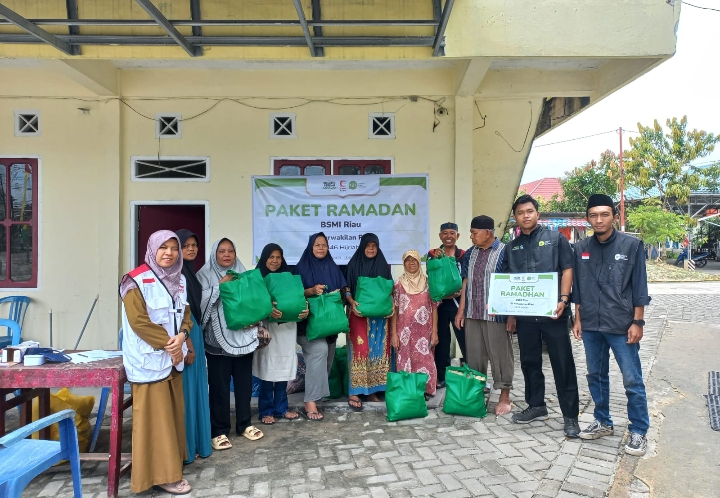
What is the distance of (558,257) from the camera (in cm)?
377

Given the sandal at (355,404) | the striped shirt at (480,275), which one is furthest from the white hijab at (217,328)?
the striped shirt at (480,275)

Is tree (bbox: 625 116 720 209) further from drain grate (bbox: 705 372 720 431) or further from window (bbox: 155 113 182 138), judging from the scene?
window (bbox: 155 113 182 138)

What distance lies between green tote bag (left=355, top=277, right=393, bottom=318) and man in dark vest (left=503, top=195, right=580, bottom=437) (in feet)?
3.52

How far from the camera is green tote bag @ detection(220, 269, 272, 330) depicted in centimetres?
332

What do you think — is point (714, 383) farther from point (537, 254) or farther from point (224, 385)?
point (224, 385)

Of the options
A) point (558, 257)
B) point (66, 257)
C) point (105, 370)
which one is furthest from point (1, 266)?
point (558, 257)

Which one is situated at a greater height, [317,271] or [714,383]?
[317,271]

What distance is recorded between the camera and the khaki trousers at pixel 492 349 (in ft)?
13.6

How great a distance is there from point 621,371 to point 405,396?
5.44 feet

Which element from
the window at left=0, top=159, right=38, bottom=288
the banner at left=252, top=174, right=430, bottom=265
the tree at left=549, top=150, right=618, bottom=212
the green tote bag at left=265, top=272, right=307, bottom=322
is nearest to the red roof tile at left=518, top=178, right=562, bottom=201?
the tree at left=549, top=150, right=618, bottom=212

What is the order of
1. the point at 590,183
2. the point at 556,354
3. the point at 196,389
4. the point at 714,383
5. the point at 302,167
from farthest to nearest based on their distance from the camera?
the point at 590,183 → the point at 302,167 → the point at 714,383 → the point at 556,354 → the point at 196,389

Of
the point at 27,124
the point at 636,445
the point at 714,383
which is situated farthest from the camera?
the point at 27,124

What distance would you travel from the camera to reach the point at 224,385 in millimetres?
3537

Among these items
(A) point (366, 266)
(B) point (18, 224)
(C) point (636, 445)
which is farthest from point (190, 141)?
(C) point (636, 445)
